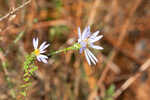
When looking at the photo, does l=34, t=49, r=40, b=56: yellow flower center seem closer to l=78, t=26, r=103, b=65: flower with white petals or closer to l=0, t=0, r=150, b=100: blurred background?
l=78, t=26, r=103, b=65: flower with white petals

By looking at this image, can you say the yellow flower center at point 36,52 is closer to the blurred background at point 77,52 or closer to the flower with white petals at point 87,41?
the flower with white petals at point 87,41

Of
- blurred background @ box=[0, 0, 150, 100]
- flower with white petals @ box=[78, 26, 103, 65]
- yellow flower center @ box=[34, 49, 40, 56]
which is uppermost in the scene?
blurred background @ box=[0, 0, 150, 100]

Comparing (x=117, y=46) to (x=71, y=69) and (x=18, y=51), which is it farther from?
(x=18, y=51)

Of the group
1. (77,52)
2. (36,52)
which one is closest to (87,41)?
(36,52)

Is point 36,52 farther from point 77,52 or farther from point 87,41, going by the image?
point 77,52

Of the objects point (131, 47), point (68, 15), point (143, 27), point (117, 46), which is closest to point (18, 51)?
point (68, 15)

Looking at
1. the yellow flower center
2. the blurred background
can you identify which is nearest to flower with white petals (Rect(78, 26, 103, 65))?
the yellow flower center

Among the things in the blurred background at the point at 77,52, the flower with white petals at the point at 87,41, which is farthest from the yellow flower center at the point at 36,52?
the blurred background at the point at 77,52

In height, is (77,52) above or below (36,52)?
above
